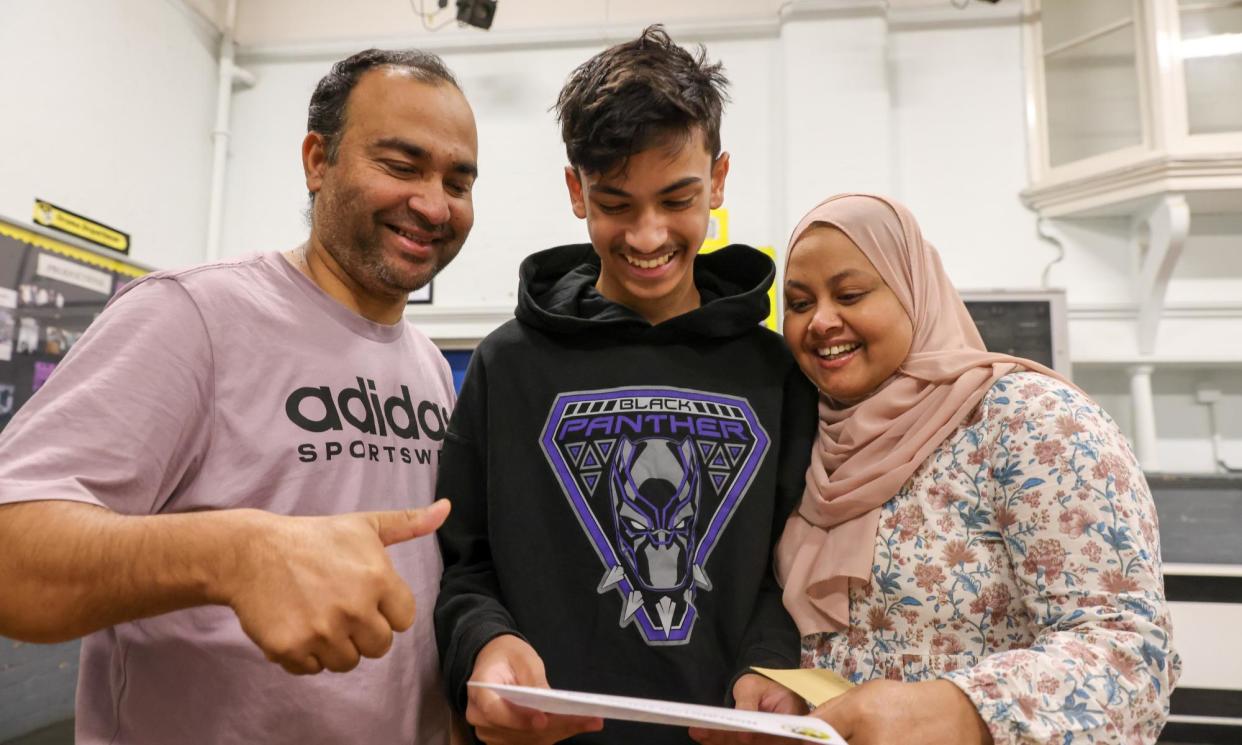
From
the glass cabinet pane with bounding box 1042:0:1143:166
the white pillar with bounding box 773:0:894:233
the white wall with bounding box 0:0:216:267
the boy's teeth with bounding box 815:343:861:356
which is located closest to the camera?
the boy's teeth with bounding box 815:343:861:356

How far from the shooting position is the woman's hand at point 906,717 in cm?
82

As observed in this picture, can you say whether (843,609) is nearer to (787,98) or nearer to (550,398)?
(550,398)

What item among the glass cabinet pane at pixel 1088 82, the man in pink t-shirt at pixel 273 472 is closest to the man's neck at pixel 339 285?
the man in pink t-shirt at pixel 273 472

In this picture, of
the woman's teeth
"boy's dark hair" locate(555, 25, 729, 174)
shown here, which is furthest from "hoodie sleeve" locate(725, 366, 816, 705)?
"boy's dark hair" locate(555, 25, 729, 174)

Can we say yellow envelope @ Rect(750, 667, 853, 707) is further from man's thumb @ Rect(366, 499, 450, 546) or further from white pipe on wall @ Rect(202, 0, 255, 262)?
white pipe on wall @ Rect(202, 0, 255, 262)

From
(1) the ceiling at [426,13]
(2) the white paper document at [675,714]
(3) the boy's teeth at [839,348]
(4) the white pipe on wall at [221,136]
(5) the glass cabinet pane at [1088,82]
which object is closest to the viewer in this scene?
(2) the white paper document at [675,714]

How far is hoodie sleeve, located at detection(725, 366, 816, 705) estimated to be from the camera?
1.09 meters

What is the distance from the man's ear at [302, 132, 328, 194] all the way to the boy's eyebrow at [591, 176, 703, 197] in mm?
567

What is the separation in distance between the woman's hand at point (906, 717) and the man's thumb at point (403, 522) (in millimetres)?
486

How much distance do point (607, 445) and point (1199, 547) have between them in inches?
130

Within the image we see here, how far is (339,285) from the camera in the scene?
54.5 inches

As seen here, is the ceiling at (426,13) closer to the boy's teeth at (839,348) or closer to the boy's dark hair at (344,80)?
the boy's dark hair at (344,80)

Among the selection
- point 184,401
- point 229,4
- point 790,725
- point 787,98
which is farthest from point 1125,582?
point 229,4

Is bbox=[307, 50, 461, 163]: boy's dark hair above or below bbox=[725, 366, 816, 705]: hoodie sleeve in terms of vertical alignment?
above
